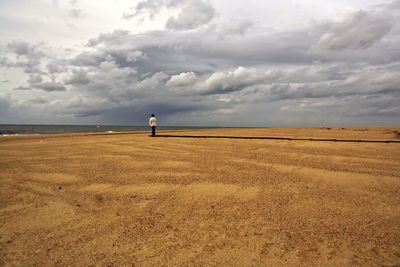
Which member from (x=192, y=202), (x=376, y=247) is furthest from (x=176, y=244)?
(x=376, y=247)

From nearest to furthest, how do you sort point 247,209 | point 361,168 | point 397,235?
point 397,235, point 247,209, point 361,168

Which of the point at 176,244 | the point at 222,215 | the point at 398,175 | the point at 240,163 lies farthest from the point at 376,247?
the point at 240,163

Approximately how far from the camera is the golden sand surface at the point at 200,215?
91.7 inches

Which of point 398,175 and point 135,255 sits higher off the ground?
point 398,175

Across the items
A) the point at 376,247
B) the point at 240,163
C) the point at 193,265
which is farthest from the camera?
the point at 240,163

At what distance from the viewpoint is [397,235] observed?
8.77ft

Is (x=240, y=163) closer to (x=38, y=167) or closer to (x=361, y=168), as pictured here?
(x=361, y=168)

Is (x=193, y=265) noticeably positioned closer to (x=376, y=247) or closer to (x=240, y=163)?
(x=376, y=247)

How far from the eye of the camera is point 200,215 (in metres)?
3.21

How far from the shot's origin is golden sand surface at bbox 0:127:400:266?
2.33 meters

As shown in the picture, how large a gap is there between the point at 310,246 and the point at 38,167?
6.21 m

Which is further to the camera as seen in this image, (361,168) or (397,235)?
(361,168)

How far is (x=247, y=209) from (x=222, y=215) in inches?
16.6

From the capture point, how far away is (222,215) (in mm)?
3207
